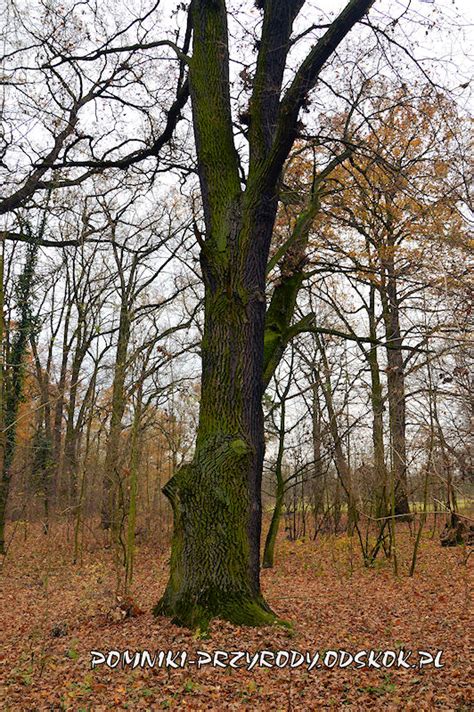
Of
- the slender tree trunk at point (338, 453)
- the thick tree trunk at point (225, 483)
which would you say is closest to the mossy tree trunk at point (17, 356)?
the slender tree trunk at point (338, 453)

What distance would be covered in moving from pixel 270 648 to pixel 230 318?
121 inches

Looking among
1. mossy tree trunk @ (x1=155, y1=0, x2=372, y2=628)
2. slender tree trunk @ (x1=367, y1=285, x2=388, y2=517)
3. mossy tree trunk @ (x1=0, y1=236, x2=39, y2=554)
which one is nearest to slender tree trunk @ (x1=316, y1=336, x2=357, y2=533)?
slender tree trunk @ (x1=367, y1=285, x2=388, y2=517)

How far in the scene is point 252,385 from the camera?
585cm

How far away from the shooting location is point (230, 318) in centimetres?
590

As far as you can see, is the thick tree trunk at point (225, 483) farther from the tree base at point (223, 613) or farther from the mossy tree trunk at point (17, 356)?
the mossy tree trunk at point (17, 356)

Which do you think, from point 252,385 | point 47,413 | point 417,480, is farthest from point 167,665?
point 47,413

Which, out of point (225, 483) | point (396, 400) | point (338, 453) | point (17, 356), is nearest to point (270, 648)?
point (225, 483)

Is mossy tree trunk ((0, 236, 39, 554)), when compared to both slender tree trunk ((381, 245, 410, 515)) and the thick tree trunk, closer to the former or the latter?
slender tree trunk ((381, 245, 410, 515))

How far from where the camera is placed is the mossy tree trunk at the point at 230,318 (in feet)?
17.5

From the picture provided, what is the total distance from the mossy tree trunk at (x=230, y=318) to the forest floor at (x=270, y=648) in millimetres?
421

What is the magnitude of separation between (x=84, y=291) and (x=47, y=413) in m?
5.46

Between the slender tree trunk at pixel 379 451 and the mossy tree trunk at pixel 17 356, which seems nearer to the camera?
the slender tree trunk at pixel 379 451

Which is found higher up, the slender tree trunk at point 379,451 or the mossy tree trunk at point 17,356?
the mossy tree trunk at point 17,356

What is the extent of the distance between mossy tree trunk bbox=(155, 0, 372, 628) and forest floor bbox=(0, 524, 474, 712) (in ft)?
1.38
